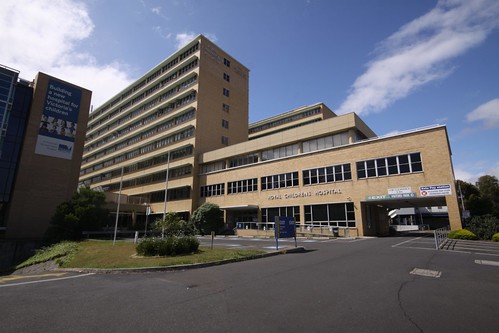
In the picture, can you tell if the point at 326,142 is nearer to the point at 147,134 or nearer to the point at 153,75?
the point at 147,134

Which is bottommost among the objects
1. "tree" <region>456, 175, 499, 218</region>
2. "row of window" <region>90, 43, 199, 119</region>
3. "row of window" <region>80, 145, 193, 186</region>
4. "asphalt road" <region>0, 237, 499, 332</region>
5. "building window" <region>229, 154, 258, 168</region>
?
"asphalt road" <region>0, 237, 499, 332</region>

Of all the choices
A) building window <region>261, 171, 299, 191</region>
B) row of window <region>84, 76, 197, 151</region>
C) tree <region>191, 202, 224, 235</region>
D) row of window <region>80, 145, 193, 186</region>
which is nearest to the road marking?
building window <region>261, 171, 299, 191</region>

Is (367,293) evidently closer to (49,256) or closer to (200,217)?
(49,256)

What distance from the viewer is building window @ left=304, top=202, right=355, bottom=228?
3134 cm

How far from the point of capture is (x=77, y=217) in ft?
93.7

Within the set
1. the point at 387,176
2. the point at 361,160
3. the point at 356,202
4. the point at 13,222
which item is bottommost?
the point at 13,222

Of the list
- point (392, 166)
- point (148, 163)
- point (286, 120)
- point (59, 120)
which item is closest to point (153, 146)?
point (148, 163)

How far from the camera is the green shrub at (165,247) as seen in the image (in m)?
14.7

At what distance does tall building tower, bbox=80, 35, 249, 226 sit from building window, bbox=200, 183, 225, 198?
1.59 m

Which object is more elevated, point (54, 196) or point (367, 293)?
point (54, 196)

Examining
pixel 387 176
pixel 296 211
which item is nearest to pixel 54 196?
pixel 296 211

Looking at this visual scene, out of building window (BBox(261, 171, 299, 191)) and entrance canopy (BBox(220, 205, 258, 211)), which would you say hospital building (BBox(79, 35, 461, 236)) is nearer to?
building window (BBox(261, 171, 299, 191))

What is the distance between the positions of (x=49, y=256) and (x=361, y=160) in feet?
98.9

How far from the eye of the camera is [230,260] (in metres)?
12.7
